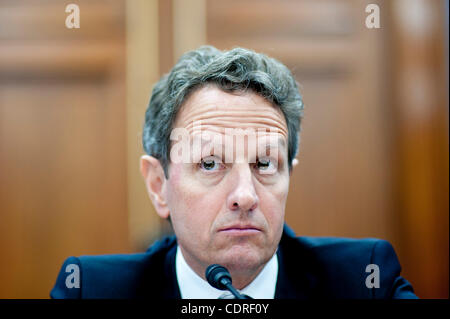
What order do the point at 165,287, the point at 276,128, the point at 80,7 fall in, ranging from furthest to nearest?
1. the point at 80,7
2. the point at 165,287
3. the point at 276,128

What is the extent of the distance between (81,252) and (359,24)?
1.19 m

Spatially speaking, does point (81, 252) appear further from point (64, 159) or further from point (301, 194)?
point (301, 194)

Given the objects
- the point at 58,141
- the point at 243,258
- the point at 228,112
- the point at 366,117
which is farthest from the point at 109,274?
the point at 366,117

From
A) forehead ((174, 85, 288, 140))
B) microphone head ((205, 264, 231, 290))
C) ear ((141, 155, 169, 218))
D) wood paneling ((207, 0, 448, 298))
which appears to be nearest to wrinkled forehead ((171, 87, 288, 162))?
forehead ((174, 85, 288, 140))

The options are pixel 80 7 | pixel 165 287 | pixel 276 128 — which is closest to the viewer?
pixel 276 128

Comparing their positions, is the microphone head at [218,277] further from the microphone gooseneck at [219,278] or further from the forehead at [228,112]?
the forehead at [228,112]

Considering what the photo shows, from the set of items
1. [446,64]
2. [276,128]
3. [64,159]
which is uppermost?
[446,64]

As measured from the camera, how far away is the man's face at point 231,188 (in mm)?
789

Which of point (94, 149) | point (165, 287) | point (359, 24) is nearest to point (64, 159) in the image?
point (94, 149)

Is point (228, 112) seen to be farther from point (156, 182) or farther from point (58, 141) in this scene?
point (58, 141)

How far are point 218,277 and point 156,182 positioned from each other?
0.34 m

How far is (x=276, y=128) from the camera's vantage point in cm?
87

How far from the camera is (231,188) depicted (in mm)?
796

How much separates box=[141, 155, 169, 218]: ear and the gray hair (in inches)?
0.8
